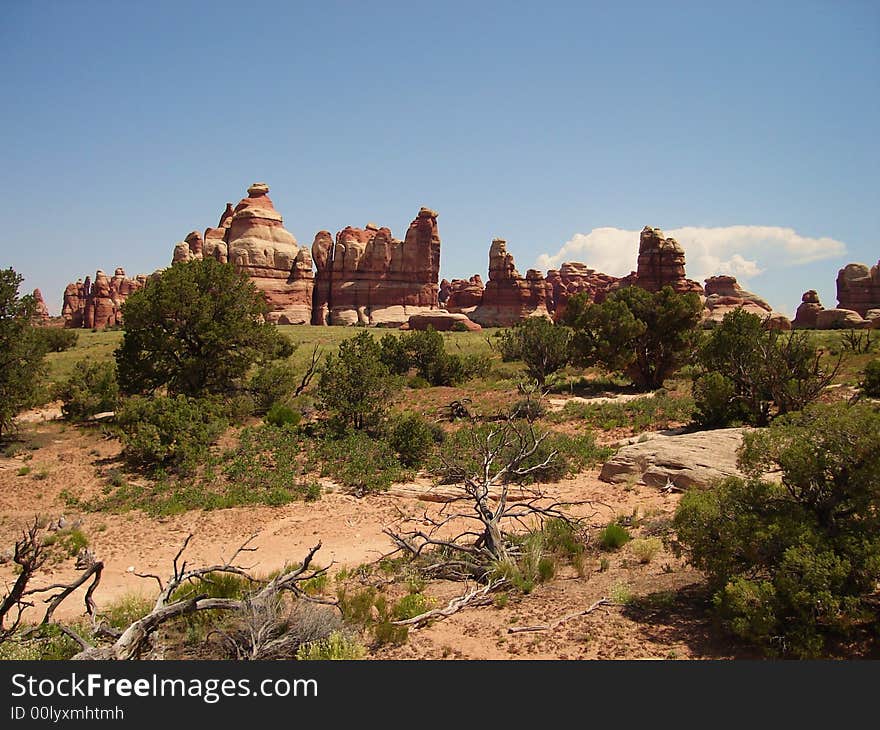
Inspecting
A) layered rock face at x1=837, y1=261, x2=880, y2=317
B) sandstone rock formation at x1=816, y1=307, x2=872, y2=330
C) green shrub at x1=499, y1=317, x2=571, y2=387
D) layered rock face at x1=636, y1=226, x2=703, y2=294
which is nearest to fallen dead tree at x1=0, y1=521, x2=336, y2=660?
green shrub at x1=499, y1=317, x2=571, y2=387

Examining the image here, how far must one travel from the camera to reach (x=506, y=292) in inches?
3494

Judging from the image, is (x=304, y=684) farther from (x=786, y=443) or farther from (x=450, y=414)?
(x=450, y=414)

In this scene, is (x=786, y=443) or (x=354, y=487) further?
(x=354, y=487)

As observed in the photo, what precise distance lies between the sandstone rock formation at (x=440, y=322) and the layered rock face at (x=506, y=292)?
350 inches

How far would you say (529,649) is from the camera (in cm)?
599

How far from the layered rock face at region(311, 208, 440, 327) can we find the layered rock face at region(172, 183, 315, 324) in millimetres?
3952

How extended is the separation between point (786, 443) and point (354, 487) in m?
10.1

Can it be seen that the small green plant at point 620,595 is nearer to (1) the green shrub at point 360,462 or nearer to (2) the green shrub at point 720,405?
(1) the green shrub at point 360,462

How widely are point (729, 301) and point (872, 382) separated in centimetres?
6204

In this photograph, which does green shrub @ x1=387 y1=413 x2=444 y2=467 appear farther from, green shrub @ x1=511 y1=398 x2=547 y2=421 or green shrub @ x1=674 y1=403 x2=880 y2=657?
green shrub @ x1=674 y1=403 x2=880 y2=657

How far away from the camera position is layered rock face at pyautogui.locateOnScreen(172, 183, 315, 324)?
73625mm

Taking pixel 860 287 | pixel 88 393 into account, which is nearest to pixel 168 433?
pixel 88 393

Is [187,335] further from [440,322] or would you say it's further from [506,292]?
[506,292]

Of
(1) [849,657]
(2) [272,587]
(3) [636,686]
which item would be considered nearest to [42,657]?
(2) [272,587]
